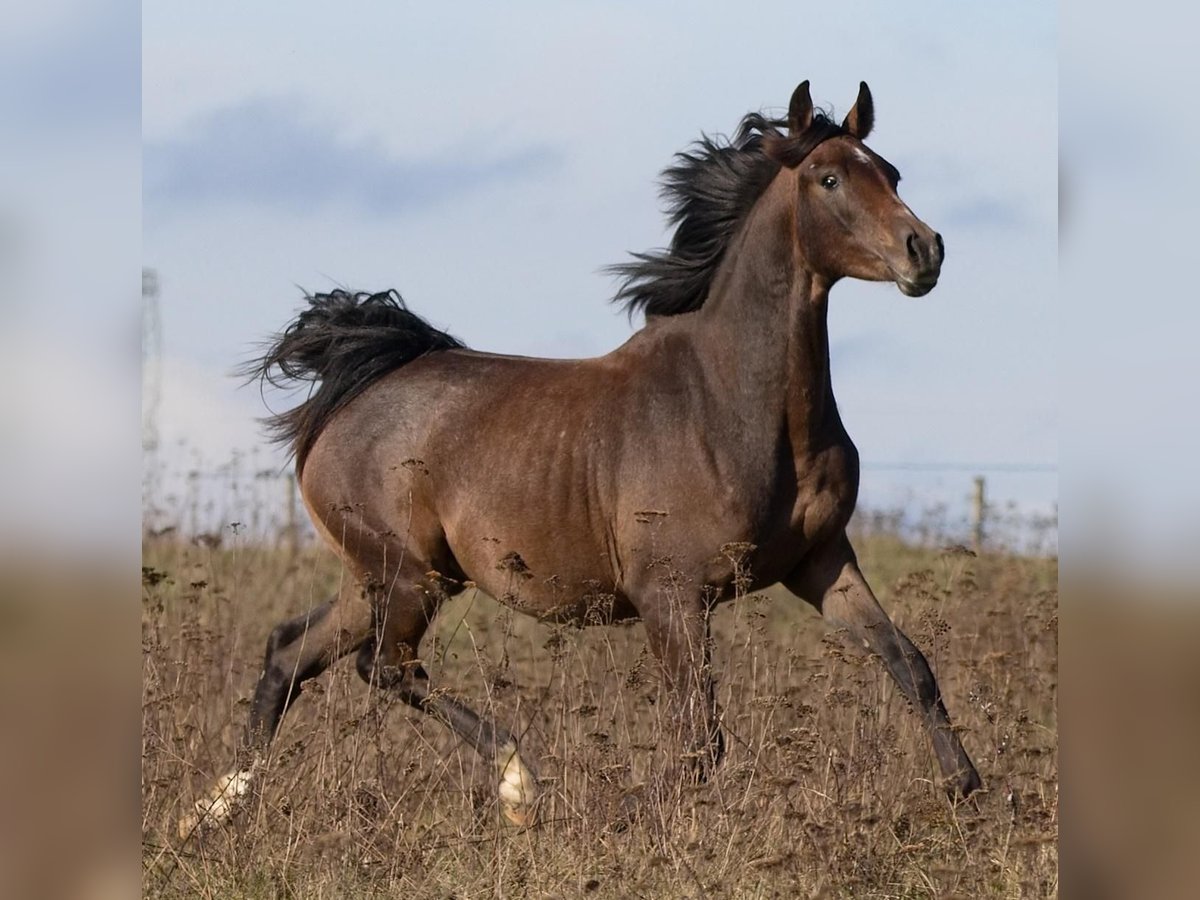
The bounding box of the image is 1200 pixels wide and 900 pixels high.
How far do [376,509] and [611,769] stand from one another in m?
2.77

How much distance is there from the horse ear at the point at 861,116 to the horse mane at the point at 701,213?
123 millimetres

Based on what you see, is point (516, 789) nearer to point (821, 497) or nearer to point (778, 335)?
point (821, 497)

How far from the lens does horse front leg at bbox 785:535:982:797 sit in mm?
5555

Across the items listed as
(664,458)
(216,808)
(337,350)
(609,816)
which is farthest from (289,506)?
(609,816)

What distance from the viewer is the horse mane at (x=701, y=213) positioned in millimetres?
6648

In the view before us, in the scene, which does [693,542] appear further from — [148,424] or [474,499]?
[148,424]

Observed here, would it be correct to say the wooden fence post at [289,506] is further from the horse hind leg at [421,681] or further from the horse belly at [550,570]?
the horse belly at [550,570]

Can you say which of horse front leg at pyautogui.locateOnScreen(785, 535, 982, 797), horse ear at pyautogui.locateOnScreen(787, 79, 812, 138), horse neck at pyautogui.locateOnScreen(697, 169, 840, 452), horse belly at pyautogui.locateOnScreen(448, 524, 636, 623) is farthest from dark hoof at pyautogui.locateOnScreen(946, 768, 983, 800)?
horse ear at pyautogui.locateOnScreen(787, 79, 812, 138)

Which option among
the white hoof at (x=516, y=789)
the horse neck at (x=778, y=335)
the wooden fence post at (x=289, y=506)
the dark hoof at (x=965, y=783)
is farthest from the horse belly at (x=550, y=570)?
the wooden fence post at (x=289, y=506)


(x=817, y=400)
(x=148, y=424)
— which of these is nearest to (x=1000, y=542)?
(x=817, y=400)

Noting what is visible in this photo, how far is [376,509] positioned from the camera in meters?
7.05

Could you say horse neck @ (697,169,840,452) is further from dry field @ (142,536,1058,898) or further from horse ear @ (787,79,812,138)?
dry field @ (142,536,1058,898)

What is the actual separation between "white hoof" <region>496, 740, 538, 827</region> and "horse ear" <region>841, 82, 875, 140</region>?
318 cm
